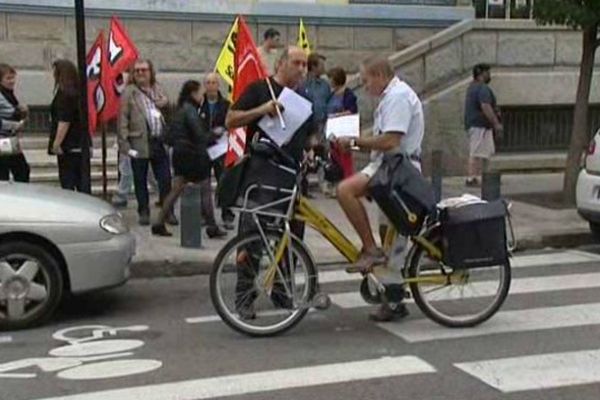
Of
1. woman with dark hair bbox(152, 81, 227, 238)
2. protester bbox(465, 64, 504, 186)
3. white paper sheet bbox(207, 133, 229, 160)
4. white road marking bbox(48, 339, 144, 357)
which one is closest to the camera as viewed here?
white road marking bbox(48, 339, 144, 357)

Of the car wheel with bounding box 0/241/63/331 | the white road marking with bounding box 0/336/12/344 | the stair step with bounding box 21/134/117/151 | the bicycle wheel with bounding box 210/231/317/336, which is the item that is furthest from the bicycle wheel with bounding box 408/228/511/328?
the stair step with bounding box 21/134/117/151

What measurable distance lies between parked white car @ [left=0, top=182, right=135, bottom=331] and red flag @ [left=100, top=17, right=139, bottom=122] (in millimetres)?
2922

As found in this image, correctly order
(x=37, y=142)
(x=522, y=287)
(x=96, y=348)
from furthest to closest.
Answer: (x=37, y=142) < (x=522, y=287) < (x=96, y=348)

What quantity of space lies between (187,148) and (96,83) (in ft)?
4.19

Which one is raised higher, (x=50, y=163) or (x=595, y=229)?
(x=50, y=163)

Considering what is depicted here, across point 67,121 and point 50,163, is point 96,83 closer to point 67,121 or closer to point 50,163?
point 67,121

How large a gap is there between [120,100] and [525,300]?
15.9 feet

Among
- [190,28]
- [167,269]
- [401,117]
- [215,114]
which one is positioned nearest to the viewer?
[401,117]

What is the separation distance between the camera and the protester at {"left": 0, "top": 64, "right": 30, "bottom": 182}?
9602mm

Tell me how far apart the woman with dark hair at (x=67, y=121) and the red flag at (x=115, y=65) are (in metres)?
0.36

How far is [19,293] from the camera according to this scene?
265 inches

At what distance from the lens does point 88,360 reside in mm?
6051

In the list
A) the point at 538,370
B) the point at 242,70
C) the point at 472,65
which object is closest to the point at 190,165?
the point at 242,70

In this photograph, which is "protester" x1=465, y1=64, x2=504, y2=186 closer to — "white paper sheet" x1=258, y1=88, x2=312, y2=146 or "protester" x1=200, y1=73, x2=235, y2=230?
"protester" x1=200, y1=73, x2=235, y2=230
